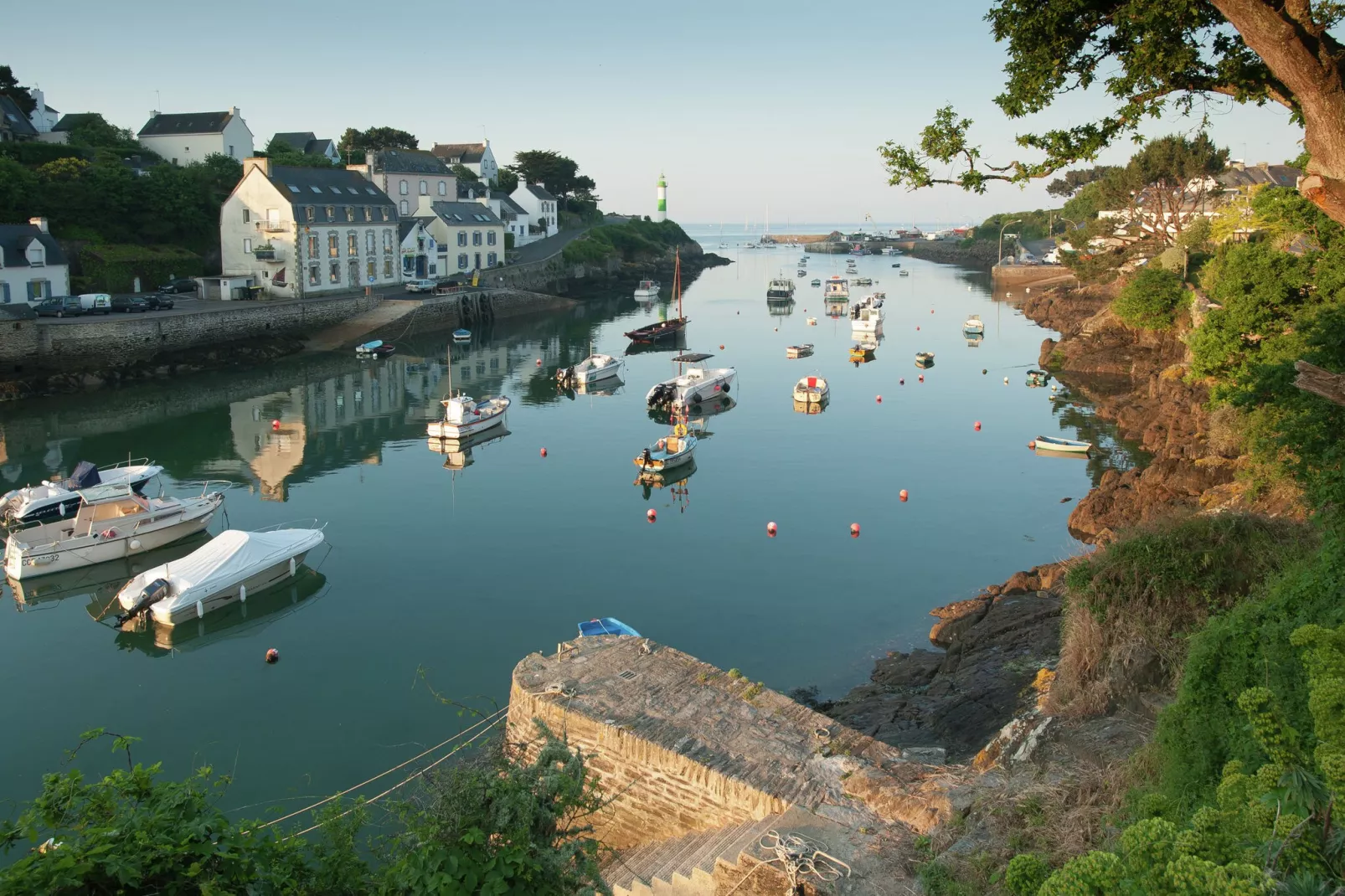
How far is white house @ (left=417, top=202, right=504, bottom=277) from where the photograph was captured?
79.2 metres

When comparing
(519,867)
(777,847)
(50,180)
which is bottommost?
(777,847)

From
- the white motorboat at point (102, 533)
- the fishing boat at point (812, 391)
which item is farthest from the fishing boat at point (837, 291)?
the white motorboat at point (102, 533)

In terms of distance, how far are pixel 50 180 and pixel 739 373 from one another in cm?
4092

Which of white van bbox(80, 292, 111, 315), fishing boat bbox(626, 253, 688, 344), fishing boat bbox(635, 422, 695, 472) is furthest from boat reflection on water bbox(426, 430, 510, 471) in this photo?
fishing boat bbox(626, 253, 688, 344)

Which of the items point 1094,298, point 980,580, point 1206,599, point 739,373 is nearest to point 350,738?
point 1206,599

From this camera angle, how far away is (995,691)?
16719mm

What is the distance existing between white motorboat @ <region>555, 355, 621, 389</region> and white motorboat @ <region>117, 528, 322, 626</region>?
26.5m

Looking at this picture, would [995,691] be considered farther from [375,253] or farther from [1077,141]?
[375,253]

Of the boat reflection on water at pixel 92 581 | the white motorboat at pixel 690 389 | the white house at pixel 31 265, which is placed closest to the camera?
the boat reflection on water at pixel 92 581

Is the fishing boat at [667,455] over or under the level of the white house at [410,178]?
under

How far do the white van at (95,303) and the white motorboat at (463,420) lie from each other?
21.4 metres

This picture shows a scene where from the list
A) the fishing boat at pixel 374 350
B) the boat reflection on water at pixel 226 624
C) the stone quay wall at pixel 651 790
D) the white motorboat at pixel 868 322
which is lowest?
the boat reflection on water at pixel 226 624

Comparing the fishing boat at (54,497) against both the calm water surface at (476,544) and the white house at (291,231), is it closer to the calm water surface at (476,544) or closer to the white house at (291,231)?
the calm water surface at (476,544)

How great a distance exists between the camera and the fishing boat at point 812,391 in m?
46.3
